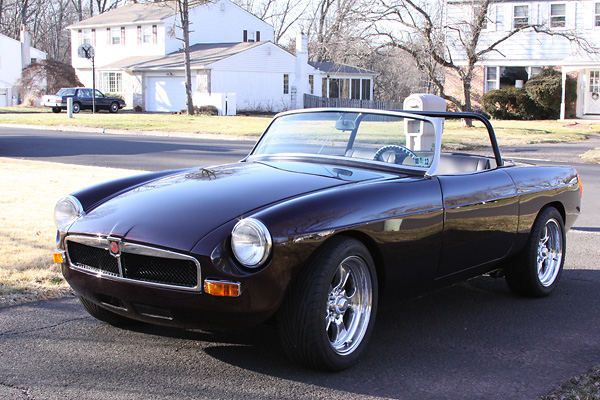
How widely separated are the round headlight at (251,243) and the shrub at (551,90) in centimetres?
3345

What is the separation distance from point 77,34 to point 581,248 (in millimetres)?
50470

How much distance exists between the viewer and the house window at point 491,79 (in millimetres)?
37875

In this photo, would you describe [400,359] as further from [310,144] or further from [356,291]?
[310,144]

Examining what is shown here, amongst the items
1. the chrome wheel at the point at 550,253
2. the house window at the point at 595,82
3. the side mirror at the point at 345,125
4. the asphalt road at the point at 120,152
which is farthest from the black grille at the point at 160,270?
the house window at the point at 595,82

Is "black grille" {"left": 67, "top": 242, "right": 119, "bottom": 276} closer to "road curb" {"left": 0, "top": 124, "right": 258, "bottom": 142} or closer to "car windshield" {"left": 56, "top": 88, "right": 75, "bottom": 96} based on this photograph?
"road curb" {"left": 0, "top": 124, "right": 258, "bottom": 142}

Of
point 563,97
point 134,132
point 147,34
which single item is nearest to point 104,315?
point 134,132

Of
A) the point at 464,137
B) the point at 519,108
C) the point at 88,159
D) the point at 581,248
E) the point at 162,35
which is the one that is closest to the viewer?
the point at 581,248

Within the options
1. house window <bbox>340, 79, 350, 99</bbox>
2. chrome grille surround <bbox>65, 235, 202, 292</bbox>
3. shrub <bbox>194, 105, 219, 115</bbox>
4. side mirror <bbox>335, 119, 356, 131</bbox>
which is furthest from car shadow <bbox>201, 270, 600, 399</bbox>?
house window <bbox>340, 79, 350, 99</bbox>

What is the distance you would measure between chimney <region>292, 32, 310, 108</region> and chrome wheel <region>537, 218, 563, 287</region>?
40.0 m

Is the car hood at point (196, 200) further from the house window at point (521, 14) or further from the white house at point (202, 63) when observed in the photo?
the white house at point (202, 63)

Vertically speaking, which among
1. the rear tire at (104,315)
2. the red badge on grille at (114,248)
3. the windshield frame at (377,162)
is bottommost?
the rear tire at (104,315)

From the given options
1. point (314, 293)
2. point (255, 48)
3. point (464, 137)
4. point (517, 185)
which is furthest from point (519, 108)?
point (314, 293)

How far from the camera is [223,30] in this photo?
1943 inches

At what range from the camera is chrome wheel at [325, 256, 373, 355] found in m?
3.73
